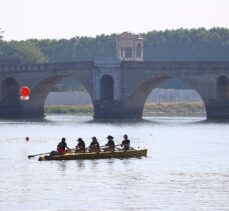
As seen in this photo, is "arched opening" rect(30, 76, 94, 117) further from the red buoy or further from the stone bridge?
the red buoy

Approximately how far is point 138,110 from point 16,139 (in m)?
50.2

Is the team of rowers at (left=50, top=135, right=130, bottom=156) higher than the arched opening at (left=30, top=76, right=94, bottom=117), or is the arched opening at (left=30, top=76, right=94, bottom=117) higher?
the arched opening at (left=30, top=76, right=94, bottom=117)

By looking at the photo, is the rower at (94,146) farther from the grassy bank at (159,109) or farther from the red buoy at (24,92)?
the grassy bank at (159,109)

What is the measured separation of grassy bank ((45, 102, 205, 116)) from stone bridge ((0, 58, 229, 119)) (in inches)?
717

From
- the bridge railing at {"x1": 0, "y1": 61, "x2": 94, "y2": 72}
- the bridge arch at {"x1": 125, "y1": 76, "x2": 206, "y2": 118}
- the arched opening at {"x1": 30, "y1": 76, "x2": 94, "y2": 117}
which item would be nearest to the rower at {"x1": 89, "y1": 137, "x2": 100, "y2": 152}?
the bridge arch at {"x1": 125, "y1": 76, "x2": 206, "y2": 118}

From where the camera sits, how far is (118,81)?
14662cm

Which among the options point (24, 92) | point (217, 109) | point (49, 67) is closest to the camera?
point (217, 109)

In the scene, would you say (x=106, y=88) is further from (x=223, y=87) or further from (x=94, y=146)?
(x=94, y=146)

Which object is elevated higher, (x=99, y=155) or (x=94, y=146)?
(x=94, y=146)

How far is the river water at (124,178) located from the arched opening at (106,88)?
44.2 meters

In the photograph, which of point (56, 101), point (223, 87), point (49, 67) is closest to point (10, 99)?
point (49, 67)

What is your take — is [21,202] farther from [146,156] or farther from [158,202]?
[146,156]

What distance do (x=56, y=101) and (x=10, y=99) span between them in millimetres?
28994

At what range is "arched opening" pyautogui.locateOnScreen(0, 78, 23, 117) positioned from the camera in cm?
16088
